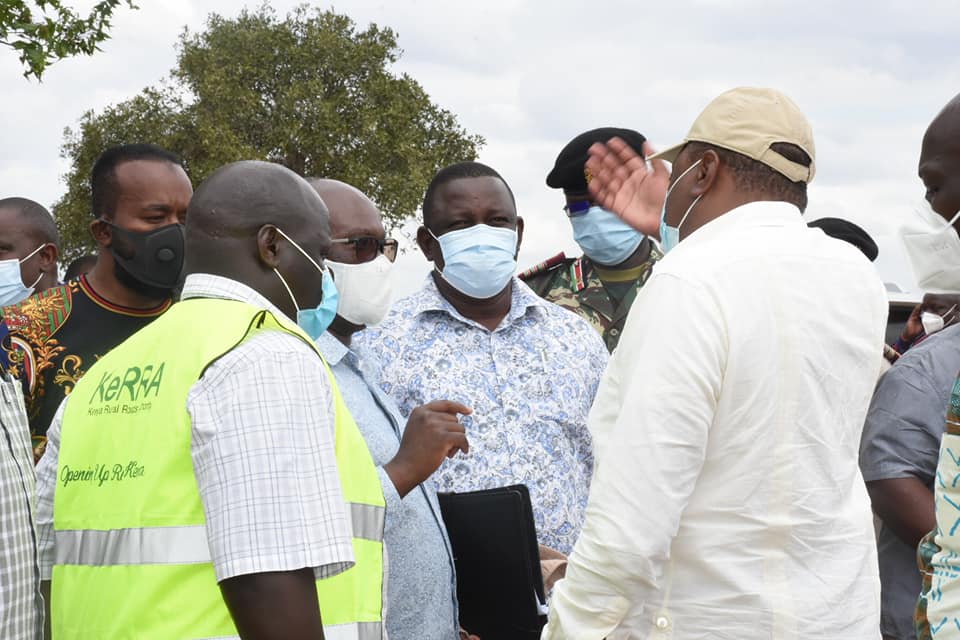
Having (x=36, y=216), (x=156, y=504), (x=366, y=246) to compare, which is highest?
(x=36, y=216)

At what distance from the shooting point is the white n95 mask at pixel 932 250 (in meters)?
3.00

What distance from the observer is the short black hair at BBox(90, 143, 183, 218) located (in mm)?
4422

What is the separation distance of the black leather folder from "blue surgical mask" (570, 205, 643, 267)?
1877 mm

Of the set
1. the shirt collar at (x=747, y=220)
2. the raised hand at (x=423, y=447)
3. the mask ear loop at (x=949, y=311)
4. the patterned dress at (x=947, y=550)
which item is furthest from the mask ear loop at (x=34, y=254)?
the patterned dress at (x=947, y=550)

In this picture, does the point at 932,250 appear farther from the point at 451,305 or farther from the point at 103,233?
the point at 103,233

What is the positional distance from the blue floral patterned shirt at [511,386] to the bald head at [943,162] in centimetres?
152

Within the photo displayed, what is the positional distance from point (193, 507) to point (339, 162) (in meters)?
25.9

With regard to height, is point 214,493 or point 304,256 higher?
point 304,256

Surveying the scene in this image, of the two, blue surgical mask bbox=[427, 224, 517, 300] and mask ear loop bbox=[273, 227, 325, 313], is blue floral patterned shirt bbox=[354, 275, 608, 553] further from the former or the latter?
mask ear loop bbox=[273, 227, 325, 313]

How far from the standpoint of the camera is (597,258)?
16.8ft

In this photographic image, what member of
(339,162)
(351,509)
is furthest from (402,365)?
(339,162)

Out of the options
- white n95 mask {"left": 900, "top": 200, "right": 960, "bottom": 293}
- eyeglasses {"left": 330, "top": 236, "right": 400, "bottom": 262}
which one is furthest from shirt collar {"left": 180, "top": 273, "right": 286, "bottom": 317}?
white n95 mask {"left": 900, "top": 200, "right": 960, "bottom": 293}

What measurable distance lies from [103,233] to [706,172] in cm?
267

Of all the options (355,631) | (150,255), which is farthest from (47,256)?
(355,631)
